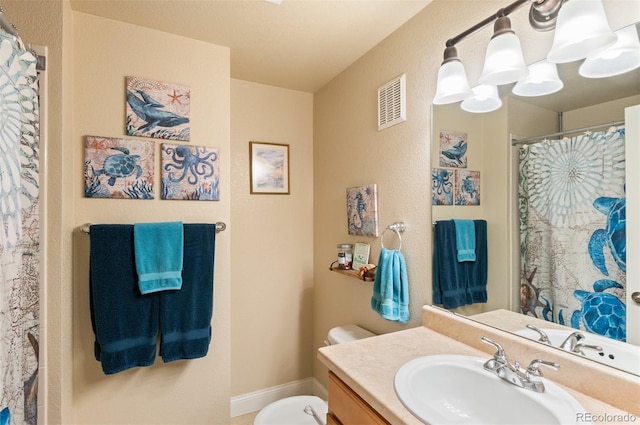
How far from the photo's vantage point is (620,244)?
A: 819 millimetres

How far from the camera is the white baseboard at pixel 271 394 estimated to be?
2.12 m

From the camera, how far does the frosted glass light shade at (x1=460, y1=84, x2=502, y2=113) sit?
1144 mm

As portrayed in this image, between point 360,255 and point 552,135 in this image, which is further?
point 360,255

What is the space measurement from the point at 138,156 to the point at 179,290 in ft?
2.37

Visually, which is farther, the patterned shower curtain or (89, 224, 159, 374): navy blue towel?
(89, 224, 159, 374): navy blue towel

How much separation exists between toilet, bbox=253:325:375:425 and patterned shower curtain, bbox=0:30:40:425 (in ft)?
3.28

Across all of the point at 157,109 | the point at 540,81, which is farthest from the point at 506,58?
the point at 157,109

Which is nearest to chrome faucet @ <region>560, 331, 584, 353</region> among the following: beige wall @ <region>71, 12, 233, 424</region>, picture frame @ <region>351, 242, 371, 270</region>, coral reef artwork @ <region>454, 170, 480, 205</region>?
coral reef artwork @ <region>454, 170, 480, 205</region>

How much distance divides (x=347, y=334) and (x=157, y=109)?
160 centimetres

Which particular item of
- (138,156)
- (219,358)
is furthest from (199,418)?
(138,156)

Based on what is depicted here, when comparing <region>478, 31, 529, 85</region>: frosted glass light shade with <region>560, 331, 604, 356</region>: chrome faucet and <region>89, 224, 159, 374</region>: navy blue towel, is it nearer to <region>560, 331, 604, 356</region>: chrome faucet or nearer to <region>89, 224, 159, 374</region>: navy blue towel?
<region>560, 331, 604, 356</region>: chrome faucet

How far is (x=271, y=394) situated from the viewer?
2.23m

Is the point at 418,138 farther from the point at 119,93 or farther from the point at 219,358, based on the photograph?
the point at 219,358

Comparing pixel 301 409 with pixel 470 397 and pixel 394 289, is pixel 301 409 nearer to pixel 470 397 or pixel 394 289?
pixel 394 289
